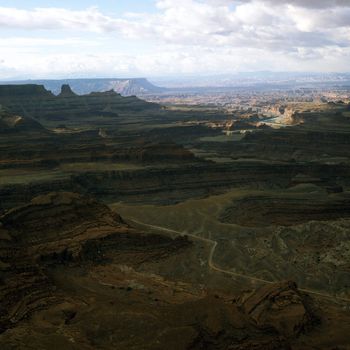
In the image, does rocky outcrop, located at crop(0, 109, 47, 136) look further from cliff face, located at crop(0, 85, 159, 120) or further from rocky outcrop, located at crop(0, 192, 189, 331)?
rocky outcrop, located at crop(0, 192, 189, 331)

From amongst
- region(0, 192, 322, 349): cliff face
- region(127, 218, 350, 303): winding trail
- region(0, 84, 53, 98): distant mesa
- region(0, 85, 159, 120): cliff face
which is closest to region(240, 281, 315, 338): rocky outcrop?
region(0, 192, 322, 349): cliff face

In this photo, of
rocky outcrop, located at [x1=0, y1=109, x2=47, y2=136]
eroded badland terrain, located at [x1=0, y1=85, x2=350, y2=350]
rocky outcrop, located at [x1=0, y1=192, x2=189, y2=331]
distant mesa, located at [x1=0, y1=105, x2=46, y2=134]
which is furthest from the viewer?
distant mesa, located at [x1=0, y1=105, x2=46, y2=134]

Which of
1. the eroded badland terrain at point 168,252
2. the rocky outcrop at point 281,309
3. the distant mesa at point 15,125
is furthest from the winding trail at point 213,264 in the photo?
the distant mesa at point 15,125

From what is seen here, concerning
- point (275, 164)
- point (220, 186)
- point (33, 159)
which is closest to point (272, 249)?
point (220, 186)

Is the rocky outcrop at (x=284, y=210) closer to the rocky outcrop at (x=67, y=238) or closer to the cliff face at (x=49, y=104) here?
the rocky outcrop at (x=67, y=238)

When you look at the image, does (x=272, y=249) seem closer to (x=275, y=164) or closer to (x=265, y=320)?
(x=265, y=320)

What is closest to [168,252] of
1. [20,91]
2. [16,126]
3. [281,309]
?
[281,309]

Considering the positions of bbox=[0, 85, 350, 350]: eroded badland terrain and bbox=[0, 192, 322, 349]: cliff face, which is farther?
bbox=[0, 85, 350, 350]: eroded badland terrain

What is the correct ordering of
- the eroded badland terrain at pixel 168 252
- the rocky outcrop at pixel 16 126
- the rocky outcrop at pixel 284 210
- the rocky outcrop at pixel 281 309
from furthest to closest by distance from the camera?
1. the rocky outcrop at pixel 16 126
2. the rocky outcrop at pixel 284 210
3. the rocky outcrop at pixel 281 309
4. the eroded badland terrain at pixel 168 252

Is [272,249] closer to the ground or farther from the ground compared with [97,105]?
closer to the ground
